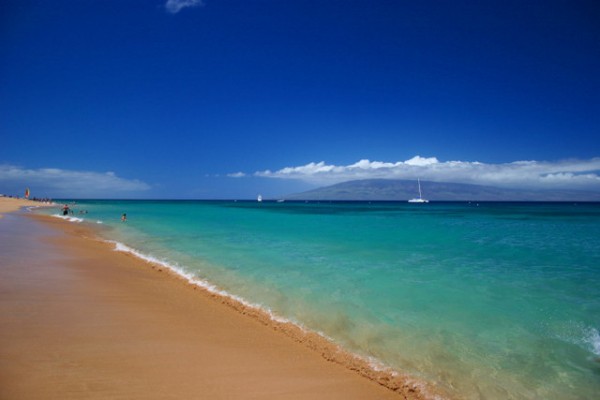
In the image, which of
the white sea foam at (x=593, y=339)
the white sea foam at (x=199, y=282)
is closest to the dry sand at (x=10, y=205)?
the white sea foam at (x=199, y=282)

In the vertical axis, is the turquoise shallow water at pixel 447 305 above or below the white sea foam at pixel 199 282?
below

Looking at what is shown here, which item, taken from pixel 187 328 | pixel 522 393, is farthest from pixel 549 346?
pixel 187 328

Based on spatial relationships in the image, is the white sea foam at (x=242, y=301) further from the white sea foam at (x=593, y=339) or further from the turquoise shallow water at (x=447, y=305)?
the white sea foam at (x=593, y=339)

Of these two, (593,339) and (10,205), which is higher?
(10,205)

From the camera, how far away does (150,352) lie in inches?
173

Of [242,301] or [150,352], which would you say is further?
[242,301]

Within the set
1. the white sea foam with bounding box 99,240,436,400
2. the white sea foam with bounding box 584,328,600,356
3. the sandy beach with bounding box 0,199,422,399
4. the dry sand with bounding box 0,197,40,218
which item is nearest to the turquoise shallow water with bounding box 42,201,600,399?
the white sea foam with bounding box 584,328,600,356

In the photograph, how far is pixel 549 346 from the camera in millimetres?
5781

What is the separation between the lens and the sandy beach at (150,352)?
3.55 metres

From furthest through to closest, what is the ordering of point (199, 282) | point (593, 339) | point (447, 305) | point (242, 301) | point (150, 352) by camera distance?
1. point (199, 282)
2. point (447, 305)
3. point (242, 301)
4. point (593, 339)
5. point (150, 352)

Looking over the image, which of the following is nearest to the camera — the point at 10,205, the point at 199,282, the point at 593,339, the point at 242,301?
the point at 593,339

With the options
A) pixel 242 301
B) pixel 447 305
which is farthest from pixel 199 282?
pixel 447 305

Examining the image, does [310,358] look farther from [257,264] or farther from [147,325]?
[257,264]

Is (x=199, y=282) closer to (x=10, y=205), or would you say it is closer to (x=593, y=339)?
(x=593, y=339)
